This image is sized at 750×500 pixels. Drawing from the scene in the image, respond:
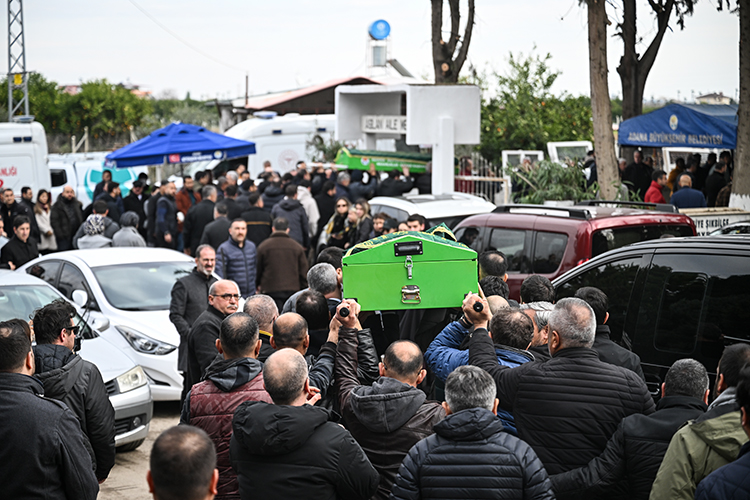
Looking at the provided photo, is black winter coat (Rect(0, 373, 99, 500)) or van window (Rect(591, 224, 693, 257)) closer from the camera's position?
black winter coat (Rect(0, 373, 99, 500))

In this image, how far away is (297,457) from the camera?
3.23 m

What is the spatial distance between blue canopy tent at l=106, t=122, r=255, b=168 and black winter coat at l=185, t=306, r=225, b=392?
35.0 ft

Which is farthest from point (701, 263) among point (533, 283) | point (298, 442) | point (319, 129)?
point (319, 129)

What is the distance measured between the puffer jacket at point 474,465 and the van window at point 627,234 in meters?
4.87

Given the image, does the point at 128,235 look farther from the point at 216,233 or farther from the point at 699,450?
the point at 699,450

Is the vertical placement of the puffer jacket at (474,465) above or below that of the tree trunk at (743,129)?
below

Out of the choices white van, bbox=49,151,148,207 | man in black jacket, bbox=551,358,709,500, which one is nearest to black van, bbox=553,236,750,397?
man in black jacket, bbox=551,358,709,500

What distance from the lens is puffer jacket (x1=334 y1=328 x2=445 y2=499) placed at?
3613 millimetres

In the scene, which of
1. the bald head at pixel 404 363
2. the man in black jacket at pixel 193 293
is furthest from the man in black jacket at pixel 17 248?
the bald head at pixel 404 363

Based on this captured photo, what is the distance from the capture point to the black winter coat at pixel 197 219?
12.5m

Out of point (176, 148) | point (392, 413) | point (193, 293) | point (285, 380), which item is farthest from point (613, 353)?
point (176, 148)

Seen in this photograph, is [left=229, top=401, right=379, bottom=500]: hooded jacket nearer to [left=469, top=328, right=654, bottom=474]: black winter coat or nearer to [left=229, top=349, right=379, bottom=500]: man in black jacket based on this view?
[left=229, top=349, right=379, bottom=500]: man in black jacket

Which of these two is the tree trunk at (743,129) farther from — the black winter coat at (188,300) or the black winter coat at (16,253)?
the black winter coat at (16,253)

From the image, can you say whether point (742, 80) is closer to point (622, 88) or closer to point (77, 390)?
point (622, 88)
